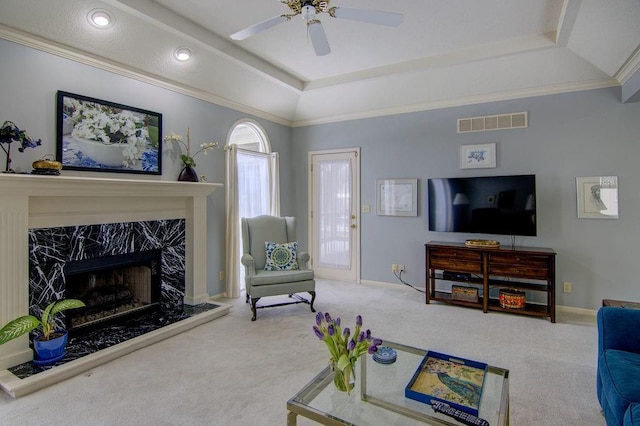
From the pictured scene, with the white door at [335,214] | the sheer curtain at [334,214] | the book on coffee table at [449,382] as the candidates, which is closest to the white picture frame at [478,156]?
the white door at [335,214]

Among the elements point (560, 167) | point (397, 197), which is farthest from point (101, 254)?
point (560, 167)

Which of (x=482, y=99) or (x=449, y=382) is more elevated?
(x=482, y=99)

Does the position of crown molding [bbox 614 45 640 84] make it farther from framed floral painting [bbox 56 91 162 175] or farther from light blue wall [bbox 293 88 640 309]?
framed floral painting [bbox 56 91 162 175]

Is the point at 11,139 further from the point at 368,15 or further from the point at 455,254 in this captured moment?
the point at 455,254

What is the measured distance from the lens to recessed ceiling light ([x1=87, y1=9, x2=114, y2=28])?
280 centimetres

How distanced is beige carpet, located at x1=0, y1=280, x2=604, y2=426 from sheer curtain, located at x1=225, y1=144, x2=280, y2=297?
0.66 meters

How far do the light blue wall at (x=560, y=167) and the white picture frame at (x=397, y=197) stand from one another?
0.30ft

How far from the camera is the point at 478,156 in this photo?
440cm

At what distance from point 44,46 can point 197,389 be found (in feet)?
9.82

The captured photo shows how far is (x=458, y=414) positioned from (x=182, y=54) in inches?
151

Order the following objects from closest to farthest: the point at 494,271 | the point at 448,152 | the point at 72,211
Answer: the point at 72,211
the point at 494,271
the point at 448,152

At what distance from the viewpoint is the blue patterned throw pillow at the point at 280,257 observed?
416 centimetres

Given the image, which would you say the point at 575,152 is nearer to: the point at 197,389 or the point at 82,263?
the point at 197,389

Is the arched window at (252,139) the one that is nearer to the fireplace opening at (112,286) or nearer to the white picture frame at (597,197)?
the fireplace opening at (112,286)
